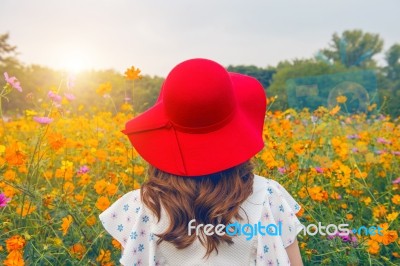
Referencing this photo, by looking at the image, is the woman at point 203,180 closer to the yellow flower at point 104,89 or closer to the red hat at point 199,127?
the red hat at point 199,127

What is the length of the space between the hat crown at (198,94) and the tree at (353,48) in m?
31.8

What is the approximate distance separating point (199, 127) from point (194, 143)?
0.04 m

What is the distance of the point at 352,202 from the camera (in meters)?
2.37

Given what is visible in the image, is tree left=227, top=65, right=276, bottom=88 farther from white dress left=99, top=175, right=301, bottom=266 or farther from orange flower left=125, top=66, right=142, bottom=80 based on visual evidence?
white dress left=99, top=175, right=301, bottom=266

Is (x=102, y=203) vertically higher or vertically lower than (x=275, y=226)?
lower

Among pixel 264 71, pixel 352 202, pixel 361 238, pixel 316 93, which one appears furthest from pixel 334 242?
pixel 264 71

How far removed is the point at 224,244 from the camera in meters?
1.27

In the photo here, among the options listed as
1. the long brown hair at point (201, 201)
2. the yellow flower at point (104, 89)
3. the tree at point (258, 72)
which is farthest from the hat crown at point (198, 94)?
the tree at point (258, 72)

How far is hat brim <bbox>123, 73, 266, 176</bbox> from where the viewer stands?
48.3 inches

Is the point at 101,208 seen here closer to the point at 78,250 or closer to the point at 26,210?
the point at 78,250

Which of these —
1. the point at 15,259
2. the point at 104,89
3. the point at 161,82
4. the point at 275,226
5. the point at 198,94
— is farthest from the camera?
the point at 161,82

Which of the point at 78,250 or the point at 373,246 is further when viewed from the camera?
the point at 78,250

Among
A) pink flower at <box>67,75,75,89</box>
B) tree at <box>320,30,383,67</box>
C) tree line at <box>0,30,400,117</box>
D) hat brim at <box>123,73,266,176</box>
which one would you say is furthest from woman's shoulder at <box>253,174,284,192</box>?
tree at <box>320,30,383,67</box>

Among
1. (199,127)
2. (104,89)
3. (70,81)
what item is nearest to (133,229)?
(199,127)
